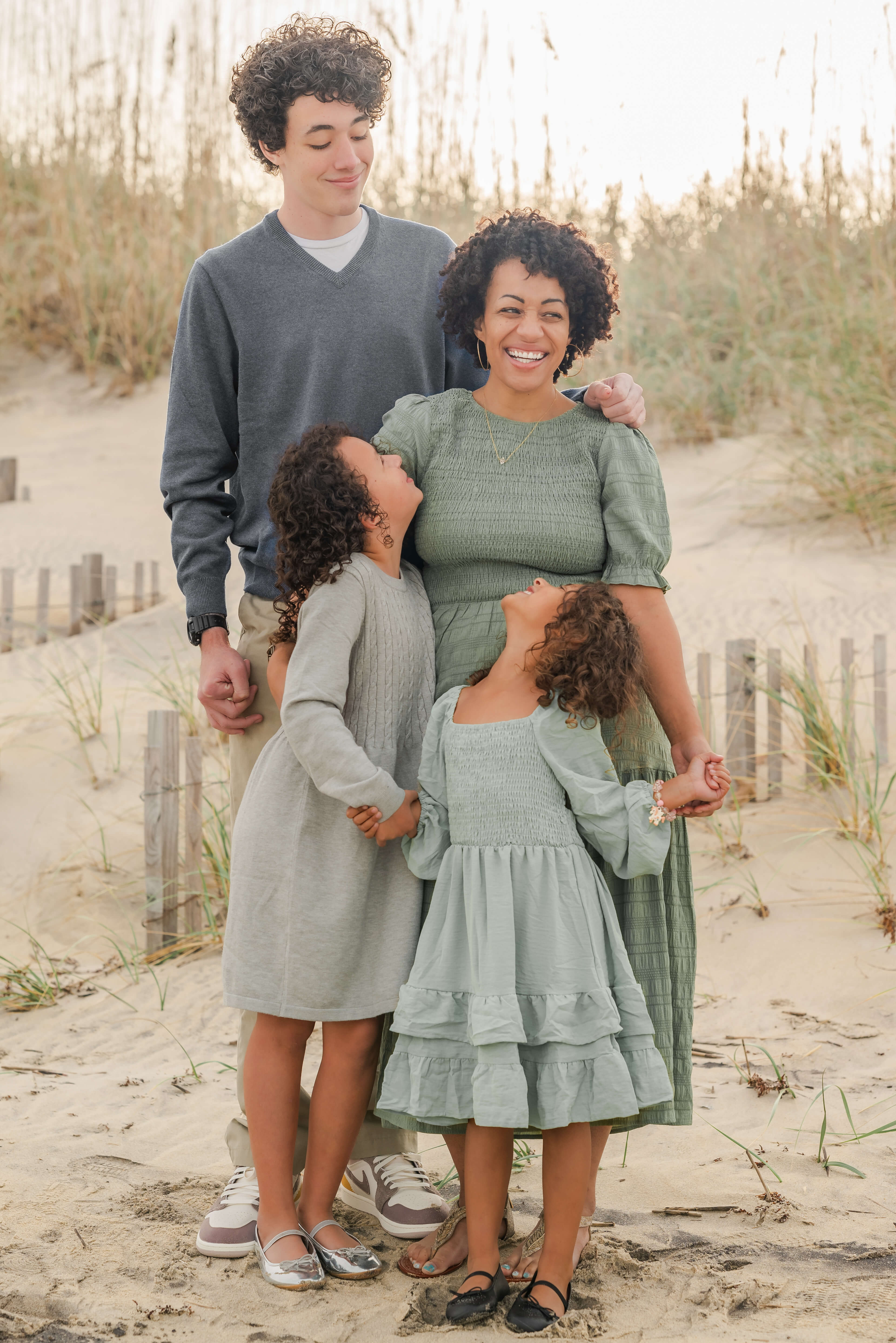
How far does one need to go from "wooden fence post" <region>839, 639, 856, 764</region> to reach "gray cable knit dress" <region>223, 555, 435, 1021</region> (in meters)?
2.66

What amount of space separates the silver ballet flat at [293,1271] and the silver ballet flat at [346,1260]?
0.11 ft

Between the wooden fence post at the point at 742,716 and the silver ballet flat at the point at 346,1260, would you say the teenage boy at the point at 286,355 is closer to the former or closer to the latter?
the silver ballet flat at the point at 346,1260

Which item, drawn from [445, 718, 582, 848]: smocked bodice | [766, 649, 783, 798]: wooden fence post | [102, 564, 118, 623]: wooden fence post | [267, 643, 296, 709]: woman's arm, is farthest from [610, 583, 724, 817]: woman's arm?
[102, 564, 118, 623]: wooden fence post

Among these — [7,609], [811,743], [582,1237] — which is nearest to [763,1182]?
[582,1237]

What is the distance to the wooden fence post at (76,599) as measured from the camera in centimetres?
641

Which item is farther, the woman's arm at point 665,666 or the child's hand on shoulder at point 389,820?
the woman's arm at point 665,666

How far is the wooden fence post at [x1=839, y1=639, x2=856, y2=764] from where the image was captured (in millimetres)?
4484

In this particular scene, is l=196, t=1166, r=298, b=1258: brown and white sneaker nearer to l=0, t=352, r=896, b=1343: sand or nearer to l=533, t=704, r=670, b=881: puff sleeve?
l=0, t=352, r=896, b=1343: sand

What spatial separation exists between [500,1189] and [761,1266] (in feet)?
2.02

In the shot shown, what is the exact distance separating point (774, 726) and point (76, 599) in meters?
3.87

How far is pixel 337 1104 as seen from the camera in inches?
90.5

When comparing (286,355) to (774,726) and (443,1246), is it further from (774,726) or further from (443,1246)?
(774,726)

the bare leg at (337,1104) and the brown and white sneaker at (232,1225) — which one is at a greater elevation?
the bare leg at (337,1104)

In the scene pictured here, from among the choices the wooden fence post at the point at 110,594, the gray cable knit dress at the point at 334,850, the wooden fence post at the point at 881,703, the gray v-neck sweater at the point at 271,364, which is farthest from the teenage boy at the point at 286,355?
the wooden fence post at the point at 110,594
